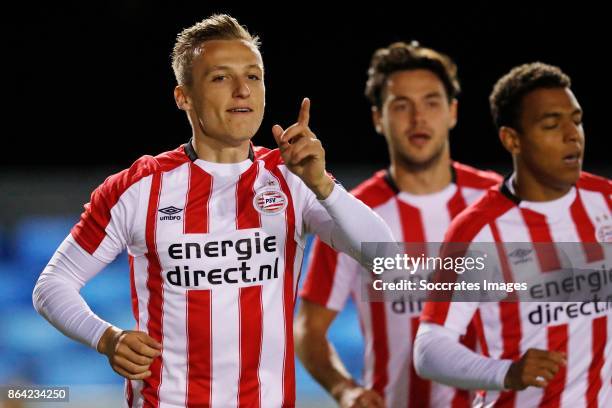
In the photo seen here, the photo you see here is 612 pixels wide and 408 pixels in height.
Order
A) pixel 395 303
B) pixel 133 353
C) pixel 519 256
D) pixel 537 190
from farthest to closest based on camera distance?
1. pixel 395 303
2. pixel 537 190
3. pixel 519 256
4. pixel 133 353

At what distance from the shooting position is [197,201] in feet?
9.43

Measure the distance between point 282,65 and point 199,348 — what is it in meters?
5.30

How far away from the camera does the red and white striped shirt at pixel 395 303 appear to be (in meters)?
3.95

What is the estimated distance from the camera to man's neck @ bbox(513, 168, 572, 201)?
3617mm

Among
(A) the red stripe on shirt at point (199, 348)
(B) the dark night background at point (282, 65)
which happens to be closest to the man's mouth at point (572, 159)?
(A) the red stripe on shirt at point (199, 348)

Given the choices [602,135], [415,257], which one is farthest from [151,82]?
[415,257]

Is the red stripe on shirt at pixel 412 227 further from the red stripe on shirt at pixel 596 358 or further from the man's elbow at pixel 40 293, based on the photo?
the man's elbow at pixel 40 293

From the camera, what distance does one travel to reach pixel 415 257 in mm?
3951

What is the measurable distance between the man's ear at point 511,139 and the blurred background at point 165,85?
2.98m

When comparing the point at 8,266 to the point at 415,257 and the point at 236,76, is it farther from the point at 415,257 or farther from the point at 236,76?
the point at 236,76

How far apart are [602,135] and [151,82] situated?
3682 mm

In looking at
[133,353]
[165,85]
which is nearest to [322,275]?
[133,353]

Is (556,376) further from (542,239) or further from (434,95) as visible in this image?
(434,95)

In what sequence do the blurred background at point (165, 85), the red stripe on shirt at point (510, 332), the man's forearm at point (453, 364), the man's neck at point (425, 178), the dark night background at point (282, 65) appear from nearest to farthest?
the man's forearm at point (453, 364)
the red stripe on shirt at point (510, 332)
the man's neck at point (425, 178)
the blurred background at point (165, 85)
the dark night background at point (282, 65)
